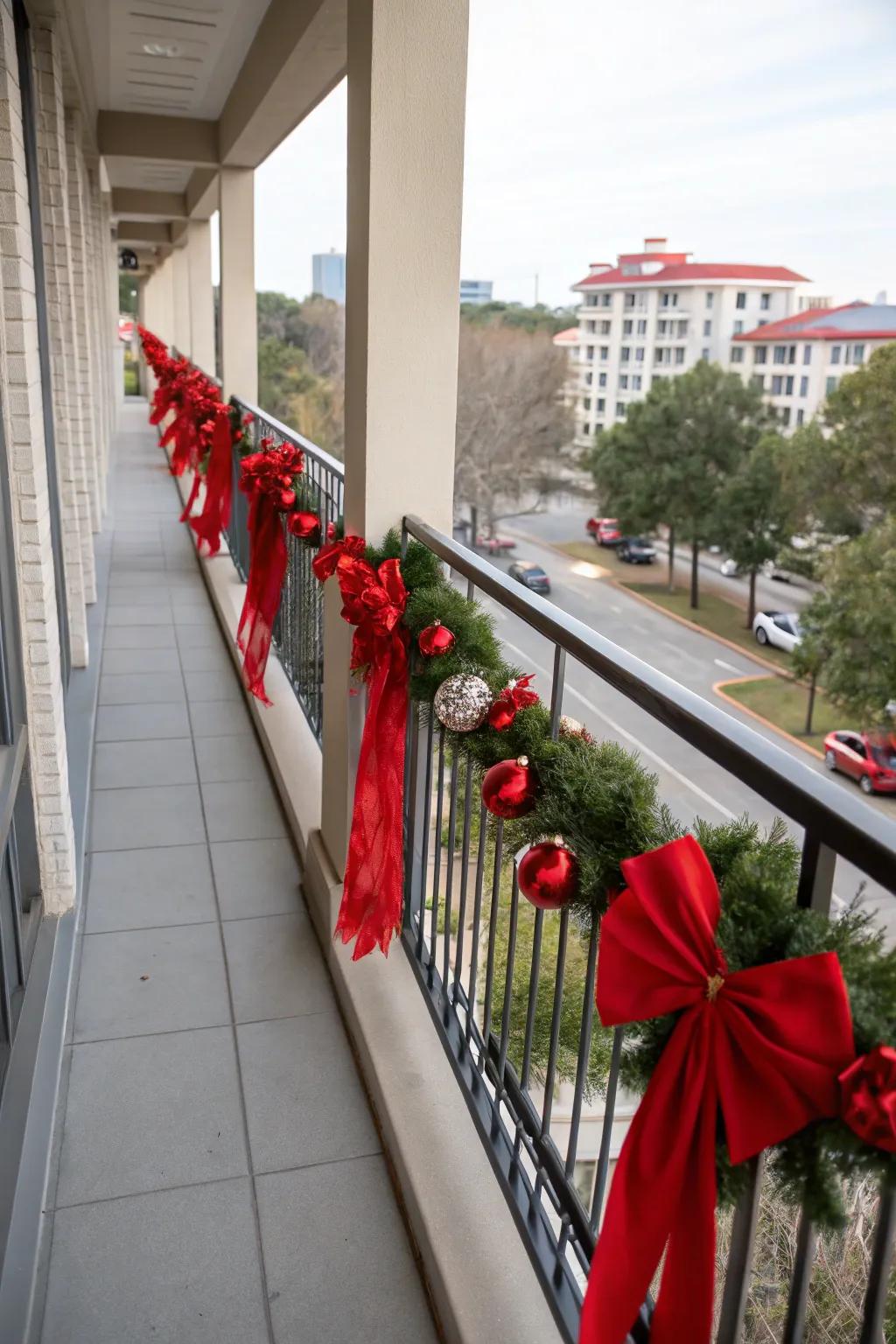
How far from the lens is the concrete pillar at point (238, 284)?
6.52 metres

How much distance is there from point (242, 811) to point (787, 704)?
18.1 m

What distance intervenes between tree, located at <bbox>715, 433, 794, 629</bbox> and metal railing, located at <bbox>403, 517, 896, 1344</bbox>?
19.7m

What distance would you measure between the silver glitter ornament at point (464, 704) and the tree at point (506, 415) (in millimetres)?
18895

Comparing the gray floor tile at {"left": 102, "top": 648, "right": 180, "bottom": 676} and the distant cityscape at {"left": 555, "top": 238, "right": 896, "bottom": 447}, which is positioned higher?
the distant cityscape at {"left": 555, "top": 238, "right": 896, "bottom": 447}

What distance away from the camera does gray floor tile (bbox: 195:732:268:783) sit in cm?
362

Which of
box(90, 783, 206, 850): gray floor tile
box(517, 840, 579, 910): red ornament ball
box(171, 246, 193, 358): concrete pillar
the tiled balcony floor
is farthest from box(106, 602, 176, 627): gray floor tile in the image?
box(171, 246, 193, 358): concrete pillar

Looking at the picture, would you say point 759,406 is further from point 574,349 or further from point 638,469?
point 574,349

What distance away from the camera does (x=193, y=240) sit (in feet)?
35.6

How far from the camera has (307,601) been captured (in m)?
3.72

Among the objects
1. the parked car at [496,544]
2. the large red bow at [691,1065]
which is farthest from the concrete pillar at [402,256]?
the parked car at [496,544]

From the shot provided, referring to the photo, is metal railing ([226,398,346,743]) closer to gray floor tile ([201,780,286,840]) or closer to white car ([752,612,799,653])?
gray floor tile ([201,780,286,840])

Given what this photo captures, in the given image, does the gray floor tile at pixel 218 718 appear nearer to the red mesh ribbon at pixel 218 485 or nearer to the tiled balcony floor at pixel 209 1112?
the tiled balcony floor at pixel 209 1112

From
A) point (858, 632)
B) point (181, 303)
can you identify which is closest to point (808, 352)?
point (858, 632)

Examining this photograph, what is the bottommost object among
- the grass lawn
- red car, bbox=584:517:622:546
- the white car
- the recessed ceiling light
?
the grass lawn
